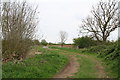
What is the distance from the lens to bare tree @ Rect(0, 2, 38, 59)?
35.1 feet

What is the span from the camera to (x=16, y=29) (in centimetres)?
1141

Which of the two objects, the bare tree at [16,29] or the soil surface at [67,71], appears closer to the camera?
the soil surface at [67,71]

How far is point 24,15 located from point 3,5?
1.91 m

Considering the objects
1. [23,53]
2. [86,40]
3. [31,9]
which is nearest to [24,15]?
[31,9]

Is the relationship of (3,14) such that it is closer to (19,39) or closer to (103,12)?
(19,39)

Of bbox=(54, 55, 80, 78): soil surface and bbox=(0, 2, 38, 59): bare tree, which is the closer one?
bbox=(54, 55, 80, 78): soil surface

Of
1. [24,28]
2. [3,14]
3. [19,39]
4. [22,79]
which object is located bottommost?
[22,79]

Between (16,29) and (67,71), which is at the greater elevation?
(16,29)

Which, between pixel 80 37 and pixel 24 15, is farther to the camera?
pixel 80 37

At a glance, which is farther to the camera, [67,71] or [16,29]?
[16,29]

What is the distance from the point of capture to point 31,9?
12758mm

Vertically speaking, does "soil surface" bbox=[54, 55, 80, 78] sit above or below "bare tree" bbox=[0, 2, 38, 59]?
below

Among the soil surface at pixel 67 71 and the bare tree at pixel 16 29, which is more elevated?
the bare tree at pixel 16 29

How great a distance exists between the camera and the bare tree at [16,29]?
422 inches
